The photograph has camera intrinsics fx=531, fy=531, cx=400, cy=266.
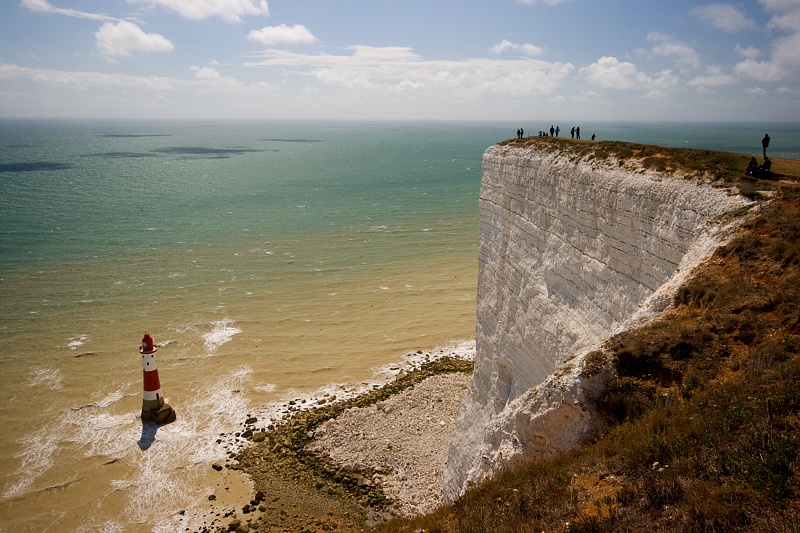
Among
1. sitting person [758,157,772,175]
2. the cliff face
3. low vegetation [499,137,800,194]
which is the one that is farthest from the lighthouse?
sitting person [758,157,772,175]

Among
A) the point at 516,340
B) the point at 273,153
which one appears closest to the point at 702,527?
the point at 516,340

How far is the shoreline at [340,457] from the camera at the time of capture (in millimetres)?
18172

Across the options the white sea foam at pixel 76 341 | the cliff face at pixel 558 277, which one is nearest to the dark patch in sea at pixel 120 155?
the white sea foam at pixel 76 341

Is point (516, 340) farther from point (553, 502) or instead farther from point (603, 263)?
point (553, 502)

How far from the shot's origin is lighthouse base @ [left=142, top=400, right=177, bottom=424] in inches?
943

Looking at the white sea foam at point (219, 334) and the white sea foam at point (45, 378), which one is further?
the white sea foam at point (219, 334)

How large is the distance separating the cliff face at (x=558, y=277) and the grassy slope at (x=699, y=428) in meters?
0.59

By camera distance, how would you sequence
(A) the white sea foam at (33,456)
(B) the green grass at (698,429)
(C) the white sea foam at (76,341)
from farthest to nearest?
(C) the white sea foam at (76,341), (A) the white sea foam at (33,456), (B) the green grass at (698,429)

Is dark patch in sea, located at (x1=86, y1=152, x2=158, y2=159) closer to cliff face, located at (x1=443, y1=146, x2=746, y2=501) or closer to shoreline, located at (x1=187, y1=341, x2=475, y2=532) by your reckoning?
shoreline, located at (x1=187, y1=341, x2=475, y2=532)

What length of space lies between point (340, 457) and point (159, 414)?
9.10 metres

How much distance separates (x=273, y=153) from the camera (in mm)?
167125

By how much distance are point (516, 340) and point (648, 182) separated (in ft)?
21.5

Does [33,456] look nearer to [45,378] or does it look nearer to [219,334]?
[45,378]

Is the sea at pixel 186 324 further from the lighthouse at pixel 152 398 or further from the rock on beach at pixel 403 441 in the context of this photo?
the rock on beach at pixel 403 441
